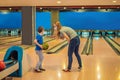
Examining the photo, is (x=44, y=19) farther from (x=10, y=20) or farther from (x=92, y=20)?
(x=92, y=20)

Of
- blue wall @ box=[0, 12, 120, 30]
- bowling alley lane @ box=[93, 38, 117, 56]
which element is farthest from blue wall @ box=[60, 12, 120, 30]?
bowling alley lane @ box=[93, 38, 117, 56]

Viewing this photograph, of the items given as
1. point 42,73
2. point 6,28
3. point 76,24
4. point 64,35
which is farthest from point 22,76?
Result: point 6,28

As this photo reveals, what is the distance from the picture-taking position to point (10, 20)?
81.9ft

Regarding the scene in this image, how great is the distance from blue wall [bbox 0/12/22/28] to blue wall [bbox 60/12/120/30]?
4.08 m

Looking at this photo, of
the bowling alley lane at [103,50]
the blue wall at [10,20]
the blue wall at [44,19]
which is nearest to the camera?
the bowling alley lane at [103,50]

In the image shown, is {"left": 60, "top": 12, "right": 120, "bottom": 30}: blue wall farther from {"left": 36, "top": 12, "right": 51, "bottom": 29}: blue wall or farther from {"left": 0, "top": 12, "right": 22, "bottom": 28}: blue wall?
{"left": 0, "top": 12, "right": 22, "bottom": 28}: blue wall

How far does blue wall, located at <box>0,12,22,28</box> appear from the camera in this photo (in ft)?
81.1

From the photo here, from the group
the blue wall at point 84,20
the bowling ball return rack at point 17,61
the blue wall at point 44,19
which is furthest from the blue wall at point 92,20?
the bowling ball return rack at point 17,61

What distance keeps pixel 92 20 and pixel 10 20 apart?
7554 mm

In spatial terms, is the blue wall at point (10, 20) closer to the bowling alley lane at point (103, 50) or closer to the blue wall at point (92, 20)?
the blue wall at point (92, 20)

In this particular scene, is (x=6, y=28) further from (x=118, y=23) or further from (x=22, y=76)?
(x=22, y=76)

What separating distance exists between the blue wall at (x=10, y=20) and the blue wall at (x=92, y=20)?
4080mm

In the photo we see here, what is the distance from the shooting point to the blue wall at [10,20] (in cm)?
2472

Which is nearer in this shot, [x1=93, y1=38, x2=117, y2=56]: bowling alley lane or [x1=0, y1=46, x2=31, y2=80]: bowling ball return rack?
[x1=0, y1=46, x2=31, y2=80]: bowling ball return rack
